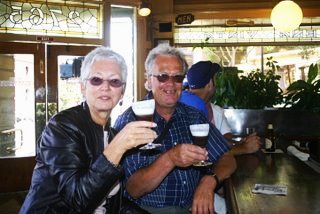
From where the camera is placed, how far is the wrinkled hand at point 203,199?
2.09m

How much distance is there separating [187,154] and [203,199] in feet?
1.52

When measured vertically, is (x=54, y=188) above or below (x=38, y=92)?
below

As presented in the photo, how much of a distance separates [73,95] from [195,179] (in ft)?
14.3

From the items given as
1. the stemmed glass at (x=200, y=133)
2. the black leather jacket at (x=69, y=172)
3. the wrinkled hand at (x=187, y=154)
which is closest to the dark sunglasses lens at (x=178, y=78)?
the stemmed glass at (x=200, y=133)

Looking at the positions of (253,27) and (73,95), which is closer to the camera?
(73,95)

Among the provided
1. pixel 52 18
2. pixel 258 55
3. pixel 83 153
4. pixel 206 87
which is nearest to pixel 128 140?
pixel 83 153

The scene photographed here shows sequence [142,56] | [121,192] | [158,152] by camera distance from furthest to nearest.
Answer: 1. [142,56]
2. [158,152]
3. [121,192]

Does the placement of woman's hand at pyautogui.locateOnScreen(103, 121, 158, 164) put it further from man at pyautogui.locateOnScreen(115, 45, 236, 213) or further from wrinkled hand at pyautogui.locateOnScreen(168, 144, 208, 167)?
man at pyautogui.locateOnScreen(115, 45, 236, 213)

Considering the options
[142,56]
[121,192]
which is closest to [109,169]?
[121,192]

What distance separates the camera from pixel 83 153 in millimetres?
1558

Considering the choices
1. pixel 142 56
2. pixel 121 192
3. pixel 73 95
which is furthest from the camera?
pixel 142 56

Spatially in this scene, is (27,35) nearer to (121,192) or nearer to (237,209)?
(121,192)

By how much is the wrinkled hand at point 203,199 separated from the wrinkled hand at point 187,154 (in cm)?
37

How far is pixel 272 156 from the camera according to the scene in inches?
118
